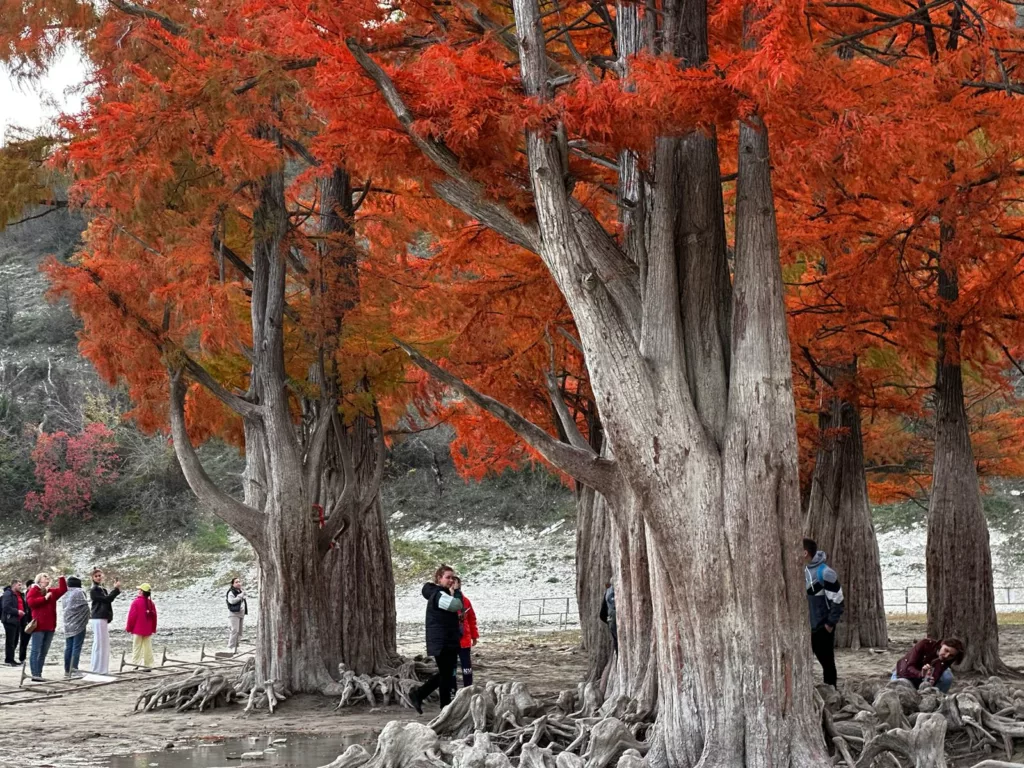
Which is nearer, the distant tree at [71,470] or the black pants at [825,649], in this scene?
the black pants at [825,649]

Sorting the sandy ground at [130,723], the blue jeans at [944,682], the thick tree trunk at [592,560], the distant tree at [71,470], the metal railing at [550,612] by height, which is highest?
the distant tree at [71,470]

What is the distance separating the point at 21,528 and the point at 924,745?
45377mm

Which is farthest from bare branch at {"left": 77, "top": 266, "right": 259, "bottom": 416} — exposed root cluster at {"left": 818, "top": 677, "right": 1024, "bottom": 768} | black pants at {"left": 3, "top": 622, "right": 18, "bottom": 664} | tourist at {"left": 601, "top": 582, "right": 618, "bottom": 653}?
exposed root cluster at {"left": 818, "top": 677, "right": 1024, "bottom": 768}

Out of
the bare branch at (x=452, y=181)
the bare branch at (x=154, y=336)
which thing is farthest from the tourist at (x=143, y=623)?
the bare branch at (x=452, y=181)

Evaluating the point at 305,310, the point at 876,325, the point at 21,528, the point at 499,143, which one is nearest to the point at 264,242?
the point at 305,310

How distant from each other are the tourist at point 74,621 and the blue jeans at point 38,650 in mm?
308

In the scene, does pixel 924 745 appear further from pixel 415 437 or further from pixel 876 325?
pixel 415 437

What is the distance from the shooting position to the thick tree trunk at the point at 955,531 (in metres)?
16.5

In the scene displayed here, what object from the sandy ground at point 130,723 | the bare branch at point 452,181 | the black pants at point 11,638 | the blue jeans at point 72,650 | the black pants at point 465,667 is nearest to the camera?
the bare branch at point 452,181

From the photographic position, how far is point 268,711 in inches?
569

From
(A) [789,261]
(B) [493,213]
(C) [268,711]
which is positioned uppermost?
(A) [789,261]

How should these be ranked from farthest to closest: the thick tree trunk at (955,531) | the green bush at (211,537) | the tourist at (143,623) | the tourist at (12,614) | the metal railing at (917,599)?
the green bush at (211,537) < the metal railing at (917,599) < the tourist at (12,614) < the tourist at (143,623) < the thick tree trunk at (955,531)

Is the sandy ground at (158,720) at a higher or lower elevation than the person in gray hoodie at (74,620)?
lower

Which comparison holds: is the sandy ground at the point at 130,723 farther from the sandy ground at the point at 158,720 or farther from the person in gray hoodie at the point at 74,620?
the person in gray hoodie at the point at 74,620
